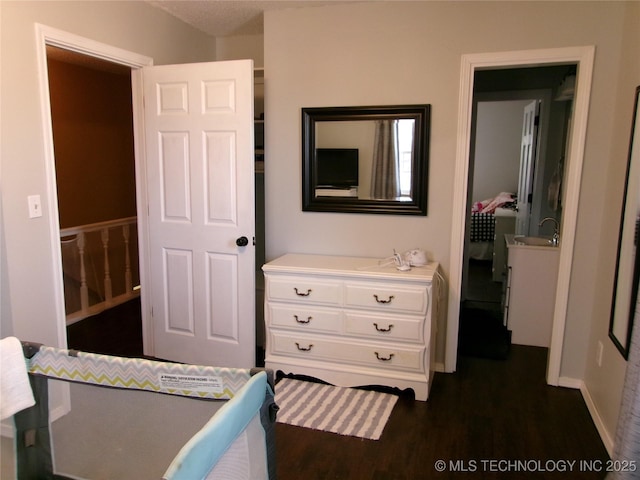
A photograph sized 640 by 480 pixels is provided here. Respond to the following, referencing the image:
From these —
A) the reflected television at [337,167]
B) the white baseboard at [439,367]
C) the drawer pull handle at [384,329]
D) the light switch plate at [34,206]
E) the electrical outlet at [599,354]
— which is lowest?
the white baseboard at [439,367]

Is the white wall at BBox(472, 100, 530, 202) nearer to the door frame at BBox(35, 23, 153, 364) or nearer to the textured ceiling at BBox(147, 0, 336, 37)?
the textured ceiling at BBox(147, 0, 336, 37)

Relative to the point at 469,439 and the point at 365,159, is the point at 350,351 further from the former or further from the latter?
the point at 365,159

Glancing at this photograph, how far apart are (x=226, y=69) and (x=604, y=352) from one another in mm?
2753

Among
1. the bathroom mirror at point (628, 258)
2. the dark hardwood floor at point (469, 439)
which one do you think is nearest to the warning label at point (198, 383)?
the dark hardwood floor at point (469, 439)

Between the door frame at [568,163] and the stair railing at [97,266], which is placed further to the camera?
the stair railing at [97,266]

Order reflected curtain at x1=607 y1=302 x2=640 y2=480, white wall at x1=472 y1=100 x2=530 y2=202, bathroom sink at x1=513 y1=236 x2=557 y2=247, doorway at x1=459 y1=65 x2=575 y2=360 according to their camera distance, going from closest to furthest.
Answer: reflected curtain at x1=607 y1=302 x2=640 y2=480 < bathroom sink at x1=513 y1=236 x2=557 y2=247 < doorway at x1=459 y1=65 x2=575 y2=360 < white wall at x1=472 y1=100 x2=530 y2=202

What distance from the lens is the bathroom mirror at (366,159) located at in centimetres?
296

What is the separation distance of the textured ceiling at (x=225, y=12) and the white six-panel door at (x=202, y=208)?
415mm

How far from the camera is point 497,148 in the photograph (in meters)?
7.91

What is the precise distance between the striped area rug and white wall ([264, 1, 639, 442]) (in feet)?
3.00

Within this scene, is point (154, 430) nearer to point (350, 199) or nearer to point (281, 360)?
point (281, 360)

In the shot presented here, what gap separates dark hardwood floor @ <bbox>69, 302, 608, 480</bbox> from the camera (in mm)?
2150

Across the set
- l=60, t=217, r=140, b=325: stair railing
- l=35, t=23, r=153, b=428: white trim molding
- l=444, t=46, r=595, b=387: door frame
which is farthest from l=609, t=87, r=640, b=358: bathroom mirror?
l=60, t=217, r=140, b=325: stair railing

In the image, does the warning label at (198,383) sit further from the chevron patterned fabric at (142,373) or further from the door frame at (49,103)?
the door frame at (49,103)
